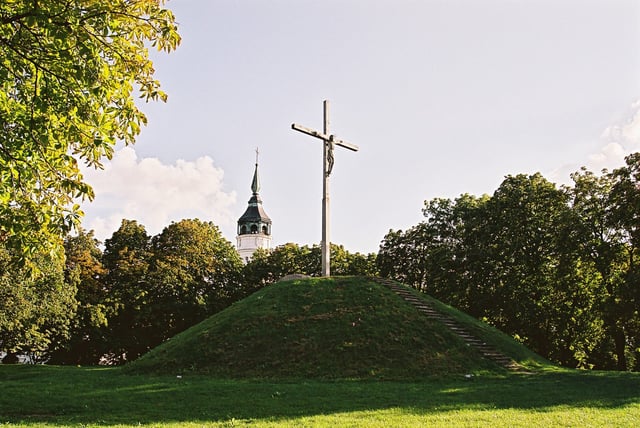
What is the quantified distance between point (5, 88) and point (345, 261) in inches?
1587

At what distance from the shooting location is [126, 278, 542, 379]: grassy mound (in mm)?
19844

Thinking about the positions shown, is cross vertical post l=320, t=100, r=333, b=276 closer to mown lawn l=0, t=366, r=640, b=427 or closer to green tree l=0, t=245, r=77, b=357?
mown lawn l=0, t=366, r=640, b=427

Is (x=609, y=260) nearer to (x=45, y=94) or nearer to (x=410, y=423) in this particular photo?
(x=410, y=423)

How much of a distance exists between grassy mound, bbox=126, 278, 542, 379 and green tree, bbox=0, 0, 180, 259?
1387 centimetres

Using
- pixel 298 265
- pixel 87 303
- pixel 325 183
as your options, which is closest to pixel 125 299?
pixel 87 303

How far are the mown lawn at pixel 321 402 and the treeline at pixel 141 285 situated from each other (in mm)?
15639

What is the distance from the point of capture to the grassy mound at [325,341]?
65.1ft

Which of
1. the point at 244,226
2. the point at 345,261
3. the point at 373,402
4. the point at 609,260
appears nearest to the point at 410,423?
the point at 373,402

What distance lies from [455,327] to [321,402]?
12178 mm

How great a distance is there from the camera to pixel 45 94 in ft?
20.4

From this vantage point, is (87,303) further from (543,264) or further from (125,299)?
(543,264)

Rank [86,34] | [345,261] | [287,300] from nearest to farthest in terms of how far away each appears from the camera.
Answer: [86,34]
[287,300]
[345,261]

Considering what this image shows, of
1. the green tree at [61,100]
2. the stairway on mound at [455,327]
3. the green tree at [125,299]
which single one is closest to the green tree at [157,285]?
the green tree at [125,299]

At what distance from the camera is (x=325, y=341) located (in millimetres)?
21484
